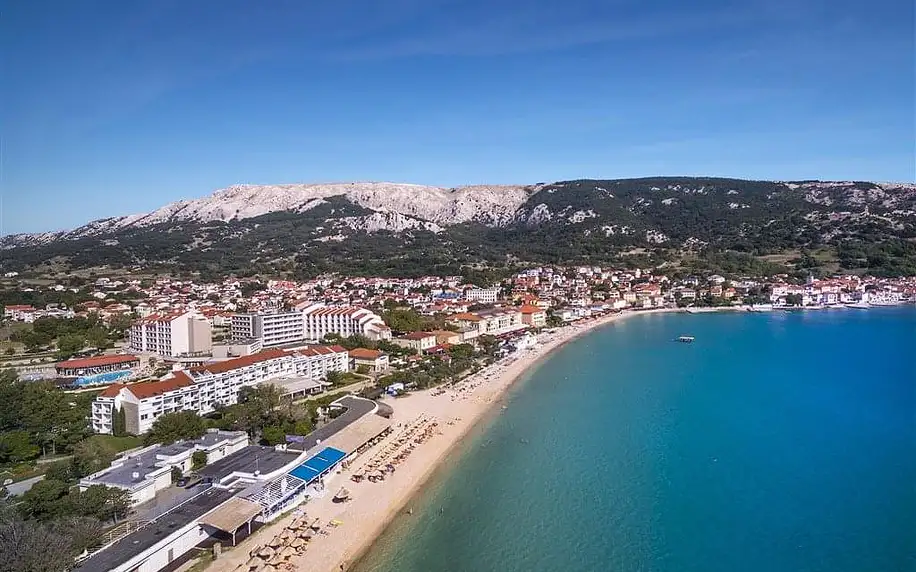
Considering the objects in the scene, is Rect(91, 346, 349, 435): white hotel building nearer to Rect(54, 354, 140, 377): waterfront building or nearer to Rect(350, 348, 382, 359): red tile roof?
Rect(350, 348, 382, 359): red tile roof

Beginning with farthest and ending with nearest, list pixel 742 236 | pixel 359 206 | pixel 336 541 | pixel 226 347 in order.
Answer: pixel 359 206, pixel 742 236, pixel 226 347, pixel 336 541

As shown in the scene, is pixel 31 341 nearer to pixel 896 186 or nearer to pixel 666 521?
pixel 666 521

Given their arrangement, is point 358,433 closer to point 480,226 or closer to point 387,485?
point 387,485

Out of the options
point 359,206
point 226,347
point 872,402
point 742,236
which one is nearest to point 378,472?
point 226,347

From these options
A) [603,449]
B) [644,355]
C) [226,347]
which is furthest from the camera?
[644,355]

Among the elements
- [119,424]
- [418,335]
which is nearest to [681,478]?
[119,424]

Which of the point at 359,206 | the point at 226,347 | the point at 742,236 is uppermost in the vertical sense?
the point at 359,206
